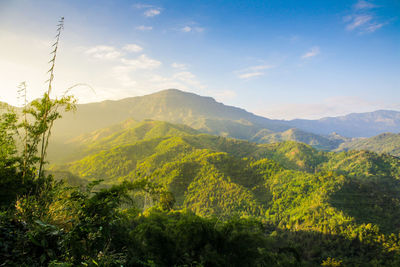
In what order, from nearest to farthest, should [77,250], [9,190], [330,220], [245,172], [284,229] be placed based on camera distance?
[77,250] < [9,190] < [330,220] < [284,229] < [245,172]

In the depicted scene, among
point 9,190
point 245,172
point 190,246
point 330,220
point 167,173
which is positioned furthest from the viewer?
point 245,172

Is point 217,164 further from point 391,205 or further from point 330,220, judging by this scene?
point 391,205

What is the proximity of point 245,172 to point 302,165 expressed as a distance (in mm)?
58476

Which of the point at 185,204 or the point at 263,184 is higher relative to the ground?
the point at 263,184

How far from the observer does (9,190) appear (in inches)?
221

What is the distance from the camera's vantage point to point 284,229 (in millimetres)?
58906

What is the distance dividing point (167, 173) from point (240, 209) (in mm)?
29619

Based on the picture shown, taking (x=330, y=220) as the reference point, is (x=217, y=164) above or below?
above

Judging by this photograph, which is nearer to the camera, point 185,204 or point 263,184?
point 185,204

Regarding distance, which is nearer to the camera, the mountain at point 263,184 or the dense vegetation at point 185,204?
the dense vegetation at point 185,204

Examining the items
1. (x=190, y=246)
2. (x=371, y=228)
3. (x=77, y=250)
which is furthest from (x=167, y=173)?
(x=77, y=250)

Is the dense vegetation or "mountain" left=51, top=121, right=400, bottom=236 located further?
"mountain" left=51, top=121, right=400, bottom=236

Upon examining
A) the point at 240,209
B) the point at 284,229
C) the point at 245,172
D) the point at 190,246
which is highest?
the point at 190,246

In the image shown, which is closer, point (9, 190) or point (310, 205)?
point (9, 190)
